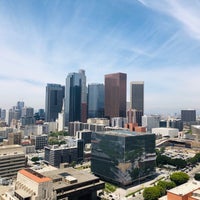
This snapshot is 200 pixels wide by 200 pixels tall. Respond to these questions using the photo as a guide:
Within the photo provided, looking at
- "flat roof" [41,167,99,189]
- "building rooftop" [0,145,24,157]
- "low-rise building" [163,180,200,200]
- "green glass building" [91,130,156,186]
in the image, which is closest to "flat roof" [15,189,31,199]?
"flat roof" [41,167,99,189]

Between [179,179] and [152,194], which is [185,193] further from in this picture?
[179,179]

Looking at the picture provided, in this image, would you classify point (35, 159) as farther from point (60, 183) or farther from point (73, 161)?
point (60, 183)

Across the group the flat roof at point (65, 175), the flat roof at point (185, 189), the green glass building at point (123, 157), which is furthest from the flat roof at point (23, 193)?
the green glass building at point (123, 157)

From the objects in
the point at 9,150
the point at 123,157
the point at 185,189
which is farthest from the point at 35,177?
the point at 9,150

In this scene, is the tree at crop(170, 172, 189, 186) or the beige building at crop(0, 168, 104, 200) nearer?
the beige building at crop(0, 168, 104, 200)

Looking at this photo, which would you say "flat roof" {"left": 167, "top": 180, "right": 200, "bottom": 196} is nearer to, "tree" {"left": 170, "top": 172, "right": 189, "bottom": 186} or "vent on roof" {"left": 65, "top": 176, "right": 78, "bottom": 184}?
"tree" {"left": 170, "top": 172, "right": 189, "bottom": 186}

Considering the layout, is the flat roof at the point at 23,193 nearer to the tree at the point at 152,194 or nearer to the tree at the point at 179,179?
the tree at the point at 152,194
